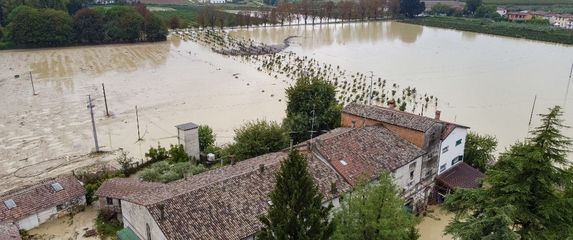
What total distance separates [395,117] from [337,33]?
83.4m

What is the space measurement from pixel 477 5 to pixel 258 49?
98688 millimetres

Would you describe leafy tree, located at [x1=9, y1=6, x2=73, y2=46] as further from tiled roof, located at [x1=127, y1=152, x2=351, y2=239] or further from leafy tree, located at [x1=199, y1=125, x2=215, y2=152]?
tiled roof, located at [x1=127, y1=152, x2=351, y2=239]

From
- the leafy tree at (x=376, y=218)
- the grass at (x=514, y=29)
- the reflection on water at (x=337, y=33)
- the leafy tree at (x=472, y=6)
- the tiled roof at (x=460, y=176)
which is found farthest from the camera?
the leafy tree at (x=472, y=6)

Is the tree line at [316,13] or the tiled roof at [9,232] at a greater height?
the tree line at [316,13]

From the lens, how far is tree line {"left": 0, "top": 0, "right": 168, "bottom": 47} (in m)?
81.6

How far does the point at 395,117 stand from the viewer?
2719 centimetres

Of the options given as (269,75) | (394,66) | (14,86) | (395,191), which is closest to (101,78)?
(14,86)

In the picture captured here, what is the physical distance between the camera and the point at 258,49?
269 feet

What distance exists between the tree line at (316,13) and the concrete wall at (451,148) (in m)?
88.6

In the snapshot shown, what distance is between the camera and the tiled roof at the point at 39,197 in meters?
22.8

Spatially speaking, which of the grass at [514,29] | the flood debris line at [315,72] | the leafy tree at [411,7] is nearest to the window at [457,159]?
the flood debris line at [315,72]

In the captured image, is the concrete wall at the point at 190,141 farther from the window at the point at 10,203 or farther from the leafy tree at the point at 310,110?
the window at the point at 10,203

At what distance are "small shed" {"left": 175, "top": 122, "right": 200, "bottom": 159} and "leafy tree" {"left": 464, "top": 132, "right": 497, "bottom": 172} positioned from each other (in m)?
18.5

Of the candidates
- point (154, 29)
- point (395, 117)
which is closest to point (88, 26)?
point (154, 29)
